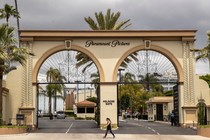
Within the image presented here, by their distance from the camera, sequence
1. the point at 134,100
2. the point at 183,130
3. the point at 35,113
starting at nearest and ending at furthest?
the point at 183,130, the point at 35,113, the point at 134,100

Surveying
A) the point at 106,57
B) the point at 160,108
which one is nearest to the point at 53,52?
the point at 106,57

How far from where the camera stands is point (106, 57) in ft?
124

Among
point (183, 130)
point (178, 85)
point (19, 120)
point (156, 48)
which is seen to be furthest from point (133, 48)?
point (19, 120)

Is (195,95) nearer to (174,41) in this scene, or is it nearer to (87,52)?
(174,41)

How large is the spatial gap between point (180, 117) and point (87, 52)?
10.1 meters

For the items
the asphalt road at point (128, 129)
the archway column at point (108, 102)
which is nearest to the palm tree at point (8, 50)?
the asphalt road at point (128, 129)

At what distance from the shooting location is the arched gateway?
37.3 metres

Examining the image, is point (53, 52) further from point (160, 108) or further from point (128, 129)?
point (160, 108)

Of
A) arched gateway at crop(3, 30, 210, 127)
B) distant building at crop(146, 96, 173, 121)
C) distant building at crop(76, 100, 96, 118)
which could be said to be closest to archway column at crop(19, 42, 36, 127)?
arched gateway at crop(3, 30, 210, 127)

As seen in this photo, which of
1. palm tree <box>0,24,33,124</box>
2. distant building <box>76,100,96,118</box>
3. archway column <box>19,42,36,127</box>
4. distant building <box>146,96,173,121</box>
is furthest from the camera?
distant building <box>76,100,96,118</box>

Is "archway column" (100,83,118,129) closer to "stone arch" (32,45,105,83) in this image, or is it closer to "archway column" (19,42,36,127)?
"stone arch" (32,45,105,83)

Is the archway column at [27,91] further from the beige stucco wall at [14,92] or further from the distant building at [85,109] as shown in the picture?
the distant building at [85,109]

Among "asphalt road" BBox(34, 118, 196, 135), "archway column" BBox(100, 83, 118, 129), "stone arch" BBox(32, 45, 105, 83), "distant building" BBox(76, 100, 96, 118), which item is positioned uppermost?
"stone arch" BBox(32, 45, 105, 83)

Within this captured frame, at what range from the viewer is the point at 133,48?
3806 cm
